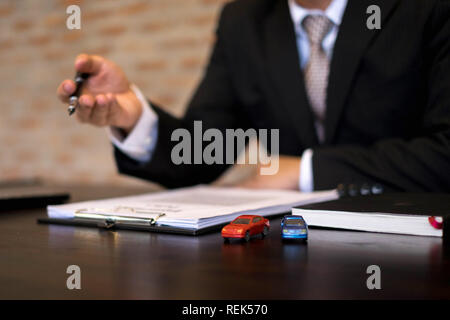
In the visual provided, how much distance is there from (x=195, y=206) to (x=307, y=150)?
593 mm

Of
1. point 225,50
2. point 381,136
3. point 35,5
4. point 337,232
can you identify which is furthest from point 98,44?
point 337,232

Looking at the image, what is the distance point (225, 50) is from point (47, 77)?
2043 millimetres

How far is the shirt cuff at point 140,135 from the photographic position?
46.6 inches

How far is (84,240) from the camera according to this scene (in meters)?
0.58

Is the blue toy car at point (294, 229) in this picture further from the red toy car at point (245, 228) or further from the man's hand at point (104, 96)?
the man's hand at point (104, 96)

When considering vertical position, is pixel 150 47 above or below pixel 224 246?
above

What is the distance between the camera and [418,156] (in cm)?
104

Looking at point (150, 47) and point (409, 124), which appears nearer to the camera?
point (409, 124)

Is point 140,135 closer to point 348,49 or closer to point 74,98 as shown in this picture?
point 74,98

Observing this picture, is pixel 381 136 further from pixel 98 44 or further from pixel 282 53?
pixel 98 44
